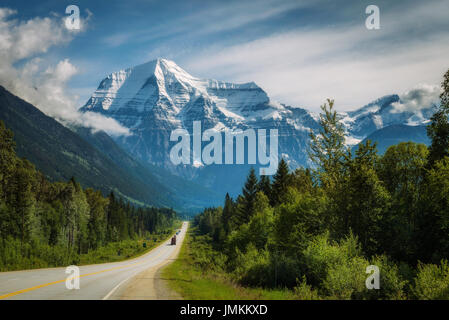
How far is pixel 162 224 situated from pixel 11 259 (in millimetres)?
162882

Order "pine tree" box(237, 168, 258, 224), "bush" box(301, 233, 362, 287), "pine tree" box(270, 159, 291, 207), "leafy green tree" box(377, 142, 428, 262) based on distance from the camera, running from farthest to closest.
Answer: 1. "pine tree" box(237, 168, 258, 224)
2. "pine tree" box(270, 159, 291, 207)
3. "leafy green tree" box(377, 142, 428, 262)
4. "bush" box(301, 233, 362, 287)

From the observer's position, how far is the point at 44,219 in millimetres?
66000

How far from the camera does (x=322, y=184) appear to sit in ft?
90.2

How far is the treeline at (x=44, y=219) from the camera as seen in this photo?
134ft

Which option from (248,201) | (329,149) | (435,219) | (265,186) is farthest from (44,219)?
(435,219)

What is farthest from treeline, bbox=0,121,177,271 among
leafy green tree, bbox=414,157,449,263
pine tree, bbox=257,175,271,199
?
leafy green tree, bbox=414,157,449,263

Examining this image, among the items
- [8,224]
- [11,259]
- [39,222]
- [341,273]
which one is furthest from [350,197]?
[39,222]

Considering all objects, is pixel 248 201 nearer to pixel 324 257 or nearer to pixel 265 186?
pixel 265 186

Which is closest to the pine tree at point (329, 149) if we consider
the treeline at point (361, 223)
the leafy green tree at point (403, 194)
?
the treeline at point (361, 223)

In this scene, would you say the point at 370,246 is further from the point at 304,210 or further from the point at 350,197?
the point at 304,210

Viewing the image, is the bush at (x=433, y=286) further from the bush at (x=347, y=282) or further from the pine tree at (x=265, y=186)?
the pine tree at (x=265, y=186)

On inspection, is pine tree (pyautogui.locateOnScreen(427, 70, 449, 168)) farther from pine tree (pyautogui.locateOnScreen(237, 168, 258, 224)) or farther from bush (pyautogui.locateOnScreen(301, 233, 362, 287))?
pine tree (pyautogui.locateOnScreen(237, 168, 258, 224))

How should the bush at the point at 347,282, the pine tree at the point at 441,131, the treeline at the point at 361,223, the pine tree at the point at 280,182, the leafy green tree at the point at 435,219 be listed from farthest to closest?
the pine tree at the point at 280,182, the pine tree at the point at 441,131, the leafy green tree at the point at 435,219, the treeline at the point at 361,223, the bush at the point at 347,282

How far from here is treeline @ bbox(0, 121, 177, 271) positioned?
40891mm
